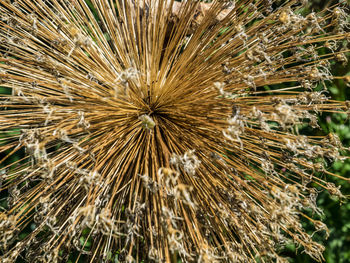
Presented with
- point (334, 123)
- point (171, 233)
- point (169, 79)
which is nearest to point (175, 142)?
point (169, 79)

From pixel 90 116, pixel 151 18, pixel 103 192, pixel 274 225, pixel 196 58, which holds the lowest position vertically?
pixel 274 225

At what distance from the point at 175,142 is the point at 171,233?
32 centimetres

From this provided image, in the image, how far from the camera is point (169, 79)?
101cm

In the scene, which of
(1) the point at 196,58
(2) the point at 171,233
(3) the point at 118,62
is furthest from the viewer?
(3) the point at 118,62

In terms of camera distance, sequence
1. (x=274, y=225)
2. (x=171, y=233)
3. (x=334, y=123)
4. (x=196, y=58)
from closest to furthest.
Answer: (x=171, y=233) < (x=274, y=225) < (x=196, y=58) < (x=334, y=123)

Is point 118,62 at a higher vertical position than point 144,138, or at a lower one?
higher

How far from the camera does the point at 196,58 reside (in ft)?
3.27

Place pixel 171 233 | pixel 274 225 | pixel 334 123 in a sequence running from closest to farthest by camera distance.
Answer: pixel 171 233 < pixel 274 225 < pixel 334 123

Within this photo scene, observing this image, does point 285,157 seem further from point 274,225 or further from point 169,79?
point 169,79

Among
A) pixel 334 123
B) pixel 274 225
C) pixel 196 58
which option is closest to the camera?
pixel 274 225

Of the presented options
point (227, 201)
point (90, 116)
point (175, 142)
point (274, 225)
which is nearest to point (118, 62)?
point (90, 116)

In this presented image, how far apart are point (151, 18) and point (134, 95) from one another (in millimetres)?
309

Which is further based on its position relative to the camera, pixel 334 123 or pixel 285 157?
pixel 334 123

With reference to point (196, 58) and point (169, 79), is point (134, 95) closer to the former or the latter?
point (169, 79)
